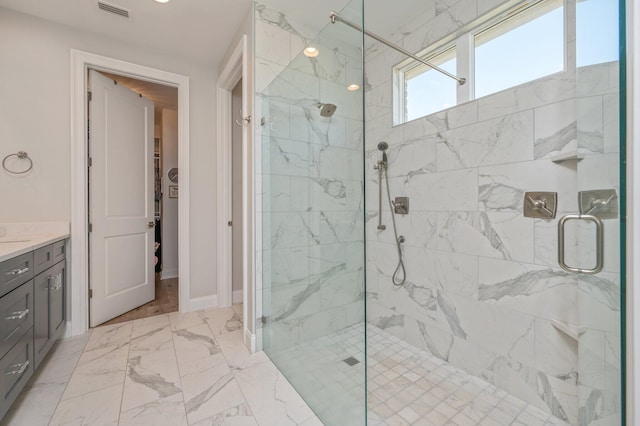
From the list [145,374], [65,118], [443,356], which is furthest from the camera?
[65,118]

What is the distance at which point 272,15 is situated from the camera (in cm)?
206

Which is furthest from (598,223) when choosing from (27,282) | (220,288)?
(220,288)

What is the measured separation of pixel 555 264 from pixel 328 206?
1204mm

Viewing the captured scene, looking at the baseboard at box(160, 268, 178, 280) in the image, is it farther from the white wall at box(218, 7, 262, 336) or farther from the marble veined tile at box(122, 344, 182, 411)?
the white wall at box(218, 7, 262, 336)

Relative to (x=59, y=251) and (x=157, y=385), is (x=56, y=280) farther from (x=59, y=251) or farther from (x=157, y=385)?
(x=157, y=385)

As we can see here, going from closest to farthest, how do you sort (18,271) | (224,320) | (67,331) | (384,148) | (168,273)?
(18,271)
(67,331)
(384,148)
(224,320)
(168,273)

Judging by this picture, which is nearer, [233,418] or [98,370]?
[233,418]

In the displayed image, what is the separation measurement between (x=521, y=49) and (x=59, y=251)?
345 centimetres

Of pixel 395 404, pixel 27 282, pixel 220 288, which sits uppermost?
pixel 27 282

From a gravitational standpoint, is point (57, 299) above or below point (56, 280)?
below

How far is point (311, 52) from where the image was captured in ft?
5.49

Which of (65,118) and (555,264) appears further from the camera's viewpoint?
(65,118)

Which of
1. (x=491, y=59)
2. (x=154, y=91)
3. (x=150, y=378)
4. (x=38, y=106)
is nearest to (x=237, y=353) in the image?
(x=150, y=378)

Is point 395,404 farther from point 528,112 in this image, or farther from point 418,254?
point 528,112
